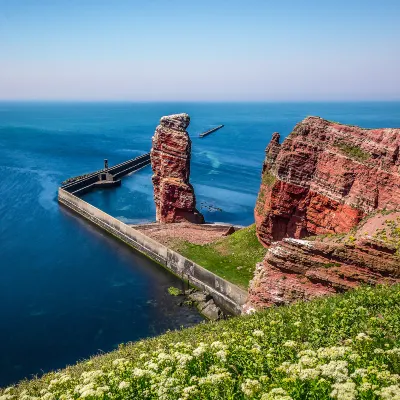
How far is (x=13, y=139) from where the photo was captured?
130 meters

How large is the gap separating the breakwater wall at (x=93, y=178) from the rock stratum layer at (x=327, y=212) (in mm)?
41881

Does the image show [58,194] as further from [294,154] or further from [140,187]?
[294,154]

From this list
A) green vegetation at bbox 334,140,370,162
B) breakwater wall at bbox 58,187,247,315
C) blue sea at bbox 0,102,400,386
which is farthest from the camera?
breakwater wall at bbox 58,187,247,315

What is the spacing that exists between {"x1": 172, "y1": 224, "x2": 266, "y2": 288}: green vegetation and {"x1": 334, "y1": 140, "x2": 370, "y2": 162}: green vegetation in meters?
10.5

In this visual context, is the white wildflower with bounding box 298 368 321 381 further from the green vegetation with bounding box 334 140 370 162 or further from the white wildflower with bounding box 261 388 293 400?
the green vegetation with bounding box 334 140 370 162

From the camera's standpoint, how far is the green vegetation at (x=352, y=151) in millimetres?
27531

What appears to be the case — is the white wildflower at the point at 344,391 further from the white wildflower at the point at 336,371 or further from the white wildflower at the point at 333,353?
the white wildflower at the point at 333,353

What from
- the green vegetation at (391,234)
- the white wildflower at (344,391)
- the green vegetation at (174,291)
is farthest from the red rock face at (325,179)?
the white wildflower at (344,391)

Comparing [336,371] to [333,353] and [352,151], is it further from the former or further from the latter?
[352,151]

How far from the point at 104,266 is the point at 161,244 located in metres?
5.94

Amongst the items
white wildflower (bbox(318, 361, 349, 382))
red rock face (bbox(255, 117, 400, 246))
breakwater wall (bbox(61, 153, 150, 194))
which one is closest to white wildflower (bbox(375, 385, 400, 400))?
white wildflower (bbox(318, 361, 349, 382))

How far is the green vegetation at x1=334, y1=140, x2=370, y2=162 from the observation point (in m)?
27.5

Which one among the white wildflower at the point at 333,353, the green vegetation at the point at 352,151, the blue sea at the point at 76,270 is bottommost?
the blue sea at the point at 76,270

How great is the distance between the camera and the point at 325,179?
97.1 feet
